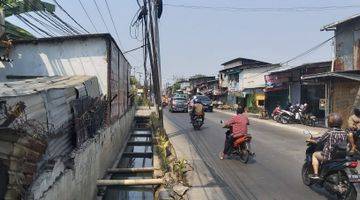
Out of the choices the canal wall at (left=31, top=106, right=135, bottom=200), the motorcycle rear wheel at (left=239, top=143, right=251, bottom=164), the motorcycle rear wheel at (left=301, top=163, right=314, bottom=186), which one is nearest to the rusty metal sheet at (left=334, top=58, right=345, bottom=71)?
the motorcycle rear wheel at (left=239, top=143, right=251, bottom=164)

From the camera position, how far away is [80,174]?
9055 millimetres

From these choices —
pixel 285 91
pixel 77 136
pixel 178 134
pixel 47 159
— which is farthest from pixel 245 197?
pixel 285 91

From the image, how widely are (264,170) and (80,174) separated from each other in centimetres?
536

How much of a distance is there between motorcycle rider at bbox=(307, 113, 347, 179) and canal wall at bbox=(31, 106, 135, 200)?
4.43 m

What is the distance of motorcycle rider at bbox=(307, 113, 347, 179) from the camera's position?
9.05 metres

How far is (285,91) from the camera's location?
3903 cm

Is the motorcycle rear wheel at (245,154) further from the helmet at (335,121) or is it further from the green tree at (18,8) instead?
the green tree at (18,8)

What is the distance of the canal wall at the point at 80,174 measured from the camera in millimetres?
6316

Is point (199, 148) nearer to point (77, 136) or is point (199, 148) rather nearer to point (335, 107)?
point (77, 136)

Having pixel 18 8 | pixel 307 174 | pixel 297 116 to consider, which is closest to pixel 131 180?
pixel 307 174

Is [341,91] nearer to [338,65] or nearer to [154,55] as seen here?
[338,65]

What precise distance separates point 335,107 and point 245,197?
55.3 ft

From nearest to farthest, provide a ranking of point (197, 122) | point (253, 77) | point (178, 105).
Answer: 1. point (197, 122)
2. point (178, 105)
3. point (253, 77)

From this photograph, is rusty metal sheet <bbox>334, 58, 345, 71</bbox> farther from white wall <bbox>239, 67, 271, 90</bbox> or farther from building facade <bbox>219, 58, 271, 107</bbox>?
white wall <bbox>239, 67, 271, 90</bbox>
